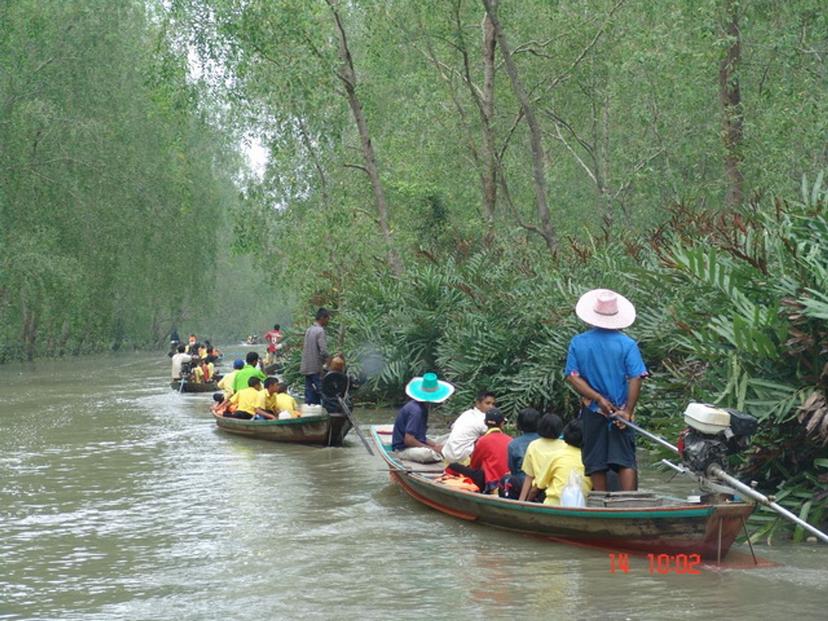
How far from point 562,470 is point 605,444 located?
0.45 m

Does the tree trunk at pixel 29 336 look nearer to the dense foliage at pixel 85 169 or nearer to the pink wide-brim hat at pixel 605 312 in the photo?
the dense foliage at pixel 85 169

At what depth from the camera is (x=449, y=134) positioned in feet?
127

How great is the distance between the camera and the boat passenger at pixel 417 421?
13.7 m

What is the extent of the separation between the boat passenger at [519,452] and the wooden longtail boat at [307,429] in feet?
23.7

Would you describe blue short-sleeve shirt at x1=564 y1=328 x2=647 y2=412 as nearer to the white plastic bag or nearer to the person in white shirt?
the white plastic bag

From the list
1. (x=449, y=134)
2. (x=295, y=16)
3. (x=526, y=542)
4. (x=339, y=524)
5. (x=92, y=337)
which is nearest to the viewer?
(x=526, y=542)

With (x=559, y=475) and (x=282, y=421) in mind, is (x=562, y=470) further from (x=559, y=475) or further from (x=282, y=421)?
(x=282, y=421)

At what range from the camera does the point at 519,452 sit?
11250 millimetres

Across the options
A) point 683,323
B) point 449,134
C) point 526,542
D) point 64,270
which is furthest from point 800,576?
point 64,270

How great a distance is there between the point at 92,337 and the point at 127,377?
21.7m

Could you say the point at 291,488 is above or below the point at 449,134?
below

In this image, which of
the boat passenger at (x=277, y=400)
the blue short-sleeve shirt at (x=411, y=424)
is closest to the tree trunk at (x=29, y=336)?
the boat passenger at (x=277, y=400)

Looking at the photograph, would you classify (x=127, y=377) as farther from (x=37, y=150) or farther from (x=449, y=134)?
(x=449, y=134)
